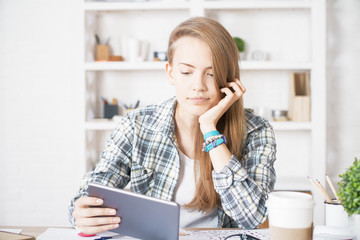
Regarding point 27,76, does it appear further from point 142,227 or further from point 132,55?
point 142,227

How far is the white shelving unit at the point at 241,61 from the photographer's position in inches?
108

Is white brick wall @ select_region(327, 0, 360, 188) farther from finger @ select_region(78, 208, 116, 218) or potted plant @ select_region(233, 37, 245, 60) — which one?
finger @ select_region(78, 208, 116, 218)

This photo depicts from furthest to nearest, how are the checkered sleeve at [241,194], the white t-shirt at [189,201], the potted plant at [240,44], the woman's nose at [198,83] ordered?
1. the potted plant at [240,44]
2. the white t-shirt at [189,201]
3. the woman's nose at [198,83]
4. the checkered sleeve at [241,194]

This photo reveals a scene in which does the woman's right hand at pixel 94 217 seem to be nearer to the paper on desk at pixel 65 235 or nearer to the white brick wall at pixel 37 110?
the paper on desk at pixel 65 235

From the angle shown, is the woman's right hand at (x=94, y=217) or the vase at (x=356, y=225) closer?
the vase at (x=356, y=225)

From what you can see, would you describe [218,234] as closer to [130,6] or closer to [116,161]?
[116,161]

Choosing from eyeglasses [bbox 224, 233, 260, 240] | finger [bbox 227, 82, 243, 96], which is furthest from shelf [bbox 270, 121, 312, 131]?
eyeglasses [bbox 224, 233, 260, 240]

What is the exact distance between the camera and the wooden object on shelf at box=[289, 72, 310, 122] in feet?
9.02

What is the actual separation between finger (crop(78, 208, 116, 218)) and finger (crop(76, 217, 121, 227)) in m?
0.01

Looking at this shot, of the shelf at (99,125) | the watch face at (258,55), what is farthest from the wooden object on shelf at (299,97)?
the shelf at (99,125)

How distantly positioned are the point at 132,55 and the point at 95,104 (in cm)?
52

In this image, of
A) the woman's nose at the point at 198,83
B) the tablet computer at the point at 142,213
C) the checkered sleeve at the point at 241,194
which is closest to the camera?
the tablet computer at the point at 142,213

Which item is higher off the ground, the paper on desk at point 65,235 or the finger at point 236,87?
the finger at point 236,87

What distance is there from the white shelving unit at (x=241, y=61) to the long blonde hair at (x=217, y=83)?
4.05 feet
